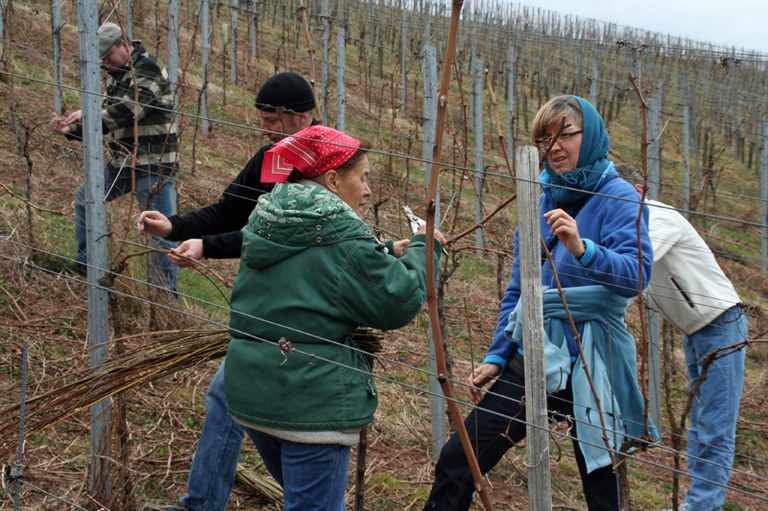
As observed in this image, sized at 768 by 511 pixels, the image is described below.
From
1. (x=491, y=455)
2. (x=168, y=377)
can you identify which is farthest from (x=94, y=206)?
(x=168, y=377)

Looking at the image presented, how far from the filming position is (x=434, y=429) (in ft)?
11.7

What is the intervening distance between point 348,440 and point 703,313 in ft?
5.91

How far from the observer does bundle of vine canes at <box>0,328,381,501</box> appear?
2500mm

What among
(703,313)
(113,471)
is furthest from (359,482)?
(703,313)

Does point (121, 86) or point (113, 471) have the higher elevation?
point (121, 86)

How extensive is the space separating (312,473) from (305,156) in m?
0.75

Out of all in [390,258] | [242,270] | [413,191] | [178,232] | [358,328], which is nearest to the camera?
[390,258]

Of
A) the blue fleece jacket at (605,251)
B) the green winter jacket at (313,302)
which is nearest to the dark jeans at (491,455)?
the blue fleece jacket at (605,251)

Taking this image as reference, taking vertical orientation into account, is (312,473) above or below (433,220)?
below

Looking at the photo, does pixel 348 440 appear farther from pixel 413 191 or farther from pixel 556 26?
pixel 556 26

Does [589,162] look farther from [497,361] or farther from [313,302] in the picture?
[313,302]

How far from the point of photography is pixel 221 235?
105 inches

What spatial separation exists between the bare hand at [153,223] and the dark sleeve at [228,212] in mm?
48

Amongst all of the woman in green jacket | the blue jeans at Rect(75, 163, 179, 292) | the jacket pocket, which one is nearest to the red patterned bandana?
the woman in green jacket
